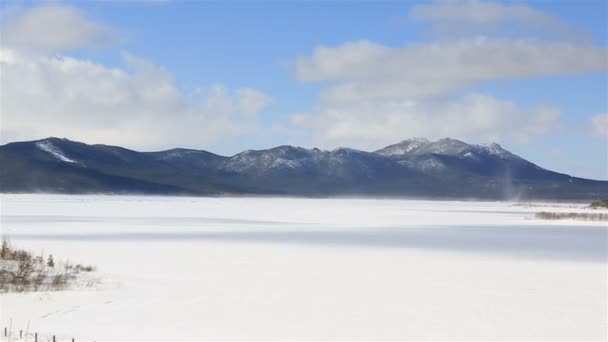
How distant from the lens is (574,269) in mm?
20750

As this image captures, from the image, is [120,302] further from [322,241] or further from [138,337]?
[322,241]

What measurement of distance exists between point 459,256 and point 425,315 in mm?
10921

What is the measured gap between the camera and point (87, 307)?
555 inches

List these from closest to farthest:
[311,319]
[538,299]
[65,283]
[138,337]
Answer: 1. [138,337]
2. [311,319]
3. [538,299]
4. [65,283]

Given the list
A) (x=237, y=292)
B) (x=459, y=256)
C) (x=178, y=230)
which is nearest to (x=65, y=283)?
(x=237, y=292)

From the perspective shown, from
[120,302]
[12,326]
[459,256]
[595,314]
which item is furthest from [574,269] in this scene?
[12,326]

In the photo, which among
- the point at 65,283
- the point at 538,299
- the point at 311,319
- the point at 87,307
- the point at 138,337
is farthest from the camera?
the point at 65,283

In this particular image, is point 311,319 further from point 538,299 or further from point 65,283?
point 65,283

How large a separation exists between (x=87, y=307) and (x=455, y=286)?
7.64m

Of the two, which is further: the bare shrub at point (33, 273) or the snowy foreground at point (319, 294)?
the bare shrub at point (33, 273)

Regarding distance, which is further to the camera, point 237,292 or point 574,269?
point 574,269

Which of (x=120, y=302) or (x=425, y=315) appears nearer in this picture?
(x=425, y=315)

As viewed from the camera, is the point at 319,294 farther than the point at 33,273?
No

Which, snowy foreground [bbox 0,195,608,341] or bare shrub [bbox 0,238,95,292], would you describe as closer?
snowy foreground [bbox 0,195,608,341]
